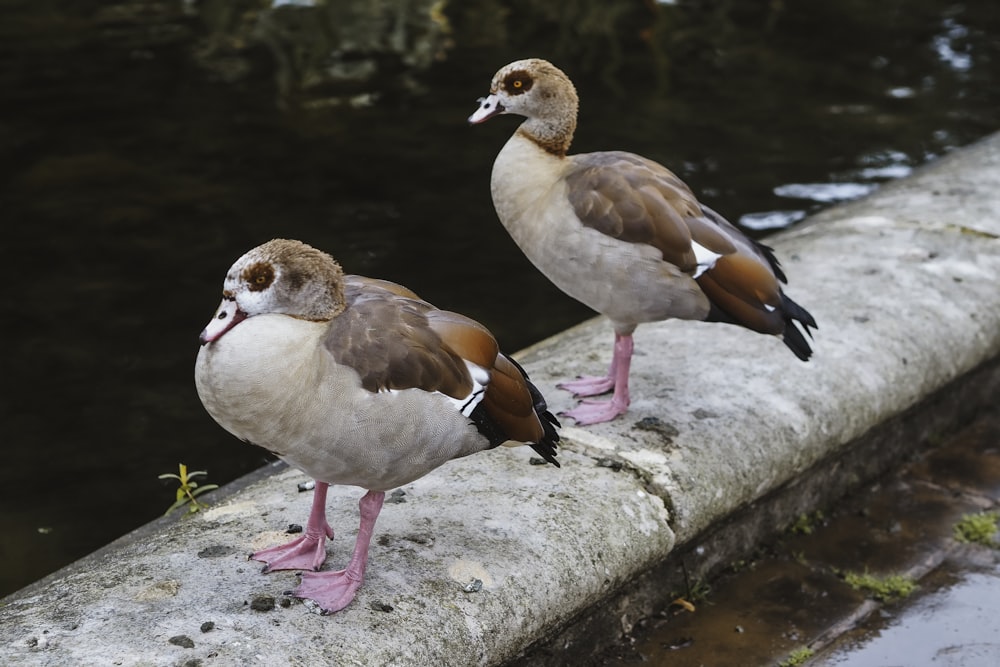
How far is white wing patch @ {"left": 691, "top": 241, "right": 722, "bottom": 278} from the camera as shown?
3.66m

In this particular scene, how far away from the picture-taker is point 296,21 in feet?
34.2

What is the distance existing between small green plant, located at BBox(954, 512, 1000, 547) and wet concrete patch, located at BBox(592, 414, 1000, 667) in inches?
1.1

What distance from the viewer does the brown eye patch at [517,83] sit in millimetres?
3783

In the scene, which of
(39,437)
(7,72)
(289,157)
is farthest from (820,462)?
(7,72)

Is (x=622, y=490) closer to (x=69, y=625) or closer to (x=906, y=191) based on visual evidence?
(x=69, y=625)

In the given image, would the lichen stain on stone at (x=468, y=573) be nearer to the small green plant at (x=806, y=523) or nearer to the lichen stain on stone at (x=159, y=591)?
the lichen stain on stone at (x=159, y=591)

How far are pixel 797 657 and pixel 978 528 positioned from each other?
96cm

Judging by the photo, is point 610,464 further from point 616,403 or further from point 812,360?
point 812,360

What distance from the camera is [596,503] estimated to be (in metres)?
3.32

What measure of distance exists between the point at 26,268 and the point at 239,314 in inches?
173

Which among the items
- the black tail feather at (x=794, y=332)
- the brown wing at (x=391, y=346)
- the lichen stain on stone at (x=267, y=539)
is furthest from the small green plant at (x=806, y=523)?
the lichen stain on stone at (x=267, y=539)

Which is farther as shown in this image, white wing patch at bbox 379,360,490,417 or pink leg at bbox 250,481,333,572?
pink leg at bbox 250,481,333,572

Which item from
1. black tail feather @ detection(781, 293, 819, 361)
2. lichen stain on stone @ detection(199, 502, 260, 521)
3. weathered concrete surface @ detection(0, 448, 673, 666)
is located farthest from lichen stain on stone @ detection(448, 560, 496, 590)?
black tail feather @ detection(781, 293, 819, 361)

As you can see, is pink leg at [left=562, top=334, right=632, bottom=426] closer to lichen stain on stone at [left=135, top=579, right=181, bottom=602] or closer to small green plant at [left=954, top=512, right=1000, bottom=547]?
small green plant at [left=954, top=512, right=1000, bottom=547]
